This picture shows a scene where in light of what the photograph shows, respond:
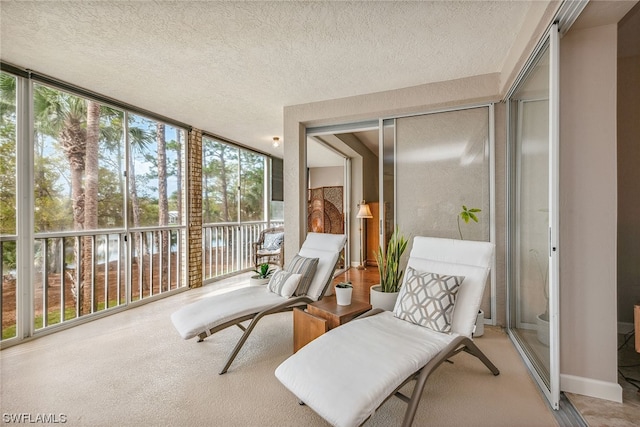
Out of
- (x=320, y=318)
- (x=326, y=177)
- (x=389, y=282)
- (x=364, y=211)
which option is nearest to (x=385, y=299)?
(x=389, y=282)

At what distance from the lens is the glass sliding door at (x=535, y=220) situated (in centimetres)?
174

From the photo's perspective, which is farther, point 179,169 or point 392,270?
point 179,169

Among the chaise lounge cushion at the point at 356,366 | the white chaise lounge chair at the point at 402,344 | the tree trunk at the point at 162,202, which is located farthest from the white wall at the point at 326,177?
the chaise lounge cushion at the point at 356,366

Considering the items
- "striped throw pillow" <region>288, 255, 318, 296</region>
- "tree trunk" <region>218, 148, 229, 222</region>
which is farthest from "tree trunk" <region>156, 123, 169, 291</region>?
"striped throw pillow" <region>288, 255, 318, 296</region>

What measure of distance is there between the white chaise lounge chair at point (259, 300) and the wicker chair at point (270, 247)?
2233mm

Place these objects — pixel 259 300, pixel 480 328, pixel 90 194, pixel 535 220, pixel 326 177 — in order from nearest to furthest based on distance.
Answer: pixel 535 220 < pixel 259 300 < pixel 480 328 < pixel 90 194 < pixel 326 177

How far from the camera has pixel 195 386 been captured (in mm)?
2010

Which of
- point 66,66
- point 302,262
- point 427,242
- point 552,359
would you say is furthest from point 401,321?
point 66,66

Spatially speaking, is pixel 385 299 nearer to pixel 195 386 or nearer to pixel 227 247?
pixel 195 386

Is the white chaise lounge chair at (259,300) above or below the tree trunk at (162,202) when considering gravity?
below

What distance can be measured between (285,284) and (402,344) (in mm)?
1234

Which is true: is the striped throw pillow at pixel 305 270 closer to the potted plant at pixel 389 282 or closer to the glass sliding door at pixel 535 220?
the potted plant at pixel 389 282

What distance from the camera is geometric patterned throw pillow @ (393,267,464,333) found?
1.99m

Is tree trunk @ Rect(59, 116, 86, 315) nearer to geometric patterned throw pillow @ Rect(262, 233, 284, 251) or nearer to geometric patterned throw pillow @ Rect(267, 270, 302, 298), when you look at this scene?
geometric patterned throw pillow @ Rect(267, 270, 302, 298)
